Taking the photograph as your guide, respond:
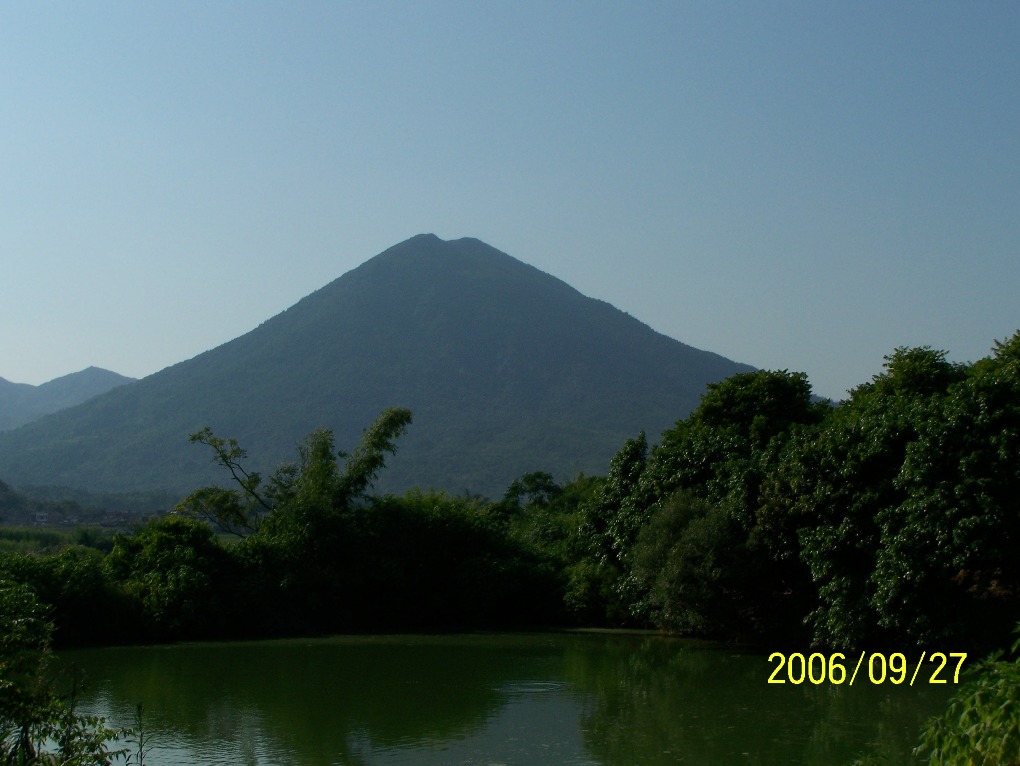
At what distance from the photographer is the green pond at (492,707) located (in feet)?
39.5

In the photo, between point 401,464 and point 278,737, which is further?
point 401,464

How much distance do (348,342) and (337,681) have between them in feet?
376

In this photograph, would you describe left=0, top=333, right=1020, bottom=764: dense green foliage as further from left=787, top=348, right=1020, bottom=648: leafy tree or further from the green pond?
the green pond

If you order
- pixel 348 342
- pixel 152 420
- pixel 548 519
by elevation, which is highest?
pixel 348 342

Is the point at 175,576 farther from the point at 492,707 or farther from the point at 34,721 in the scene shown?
the point at 34,721

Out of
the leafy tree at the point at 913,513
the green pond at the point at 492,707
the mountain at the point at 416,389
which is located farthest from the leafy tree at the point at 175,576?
the mountain at the point at 416,389

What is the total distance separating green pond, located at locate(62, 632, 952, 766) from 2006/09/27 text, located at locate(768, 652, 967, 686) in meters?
0.41

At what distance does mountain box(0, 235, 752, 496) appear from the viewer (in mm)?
101750

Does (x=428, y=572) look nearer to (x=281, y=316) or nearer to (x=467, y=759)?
(x=467, y=759)

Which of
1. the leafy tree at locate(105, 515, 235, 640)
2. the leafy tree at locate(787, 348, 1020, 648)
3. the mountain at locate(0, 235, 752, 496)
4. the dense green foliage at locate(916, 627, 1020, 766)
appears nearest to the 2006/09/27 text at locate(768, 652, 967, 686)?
the leafy tree at locate(787, 348, 1020, 648)

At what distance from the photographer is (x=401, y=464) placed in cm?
10106

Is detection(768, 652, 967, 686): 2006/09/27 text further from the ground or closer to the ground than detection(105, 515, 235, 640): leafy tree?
closer to the ground

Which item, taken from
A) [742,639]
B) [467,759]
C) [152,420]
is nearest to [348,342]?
[152,420]

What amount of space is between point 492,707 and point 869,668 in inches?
271
